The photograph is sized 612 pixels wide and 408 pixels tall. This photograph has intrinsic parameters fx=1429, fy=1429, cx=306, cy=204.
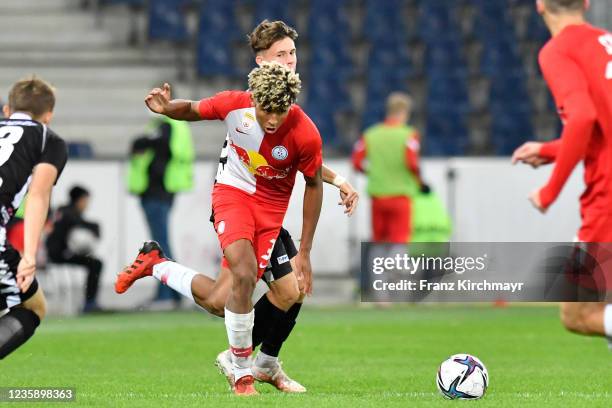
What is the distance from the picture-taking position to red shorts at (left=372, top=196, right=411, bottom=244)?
15688mm

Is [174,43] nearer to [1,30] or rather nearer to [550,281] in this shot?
[1,30]

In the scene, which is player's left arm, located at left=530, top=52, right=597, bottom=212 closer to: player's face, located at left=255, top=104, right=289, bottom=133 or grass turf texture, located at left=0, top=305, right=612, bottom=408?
grass turf texture, located at left=0, top=305, right=612, bottom=408

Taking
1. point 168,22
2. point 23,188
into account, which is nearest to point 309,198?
point 23,188

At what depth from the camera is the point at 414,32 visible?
20.9m

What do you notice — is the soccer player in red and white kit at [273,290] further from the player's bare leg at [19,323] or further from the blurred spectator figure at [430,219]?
the blurred spectator figure at [430,219]

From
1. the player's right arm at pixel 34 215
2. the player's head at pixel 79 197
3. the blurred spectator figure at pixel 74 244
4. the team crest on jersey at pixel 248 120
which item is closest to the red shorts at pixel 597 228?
the team crest on jersey at pixel 248 120

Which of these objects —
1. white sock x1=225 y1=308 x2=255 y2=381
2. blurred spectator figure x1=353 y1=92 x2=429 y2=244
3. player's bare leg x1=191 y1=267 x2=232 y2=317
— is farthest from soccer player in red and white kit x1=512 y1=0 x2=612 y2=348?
blurred spectator figure x1=353 y1=92 x2=429 y2=244

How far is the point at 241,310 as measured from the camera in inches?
288

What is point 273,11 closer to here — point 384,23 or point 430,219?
point 384,23

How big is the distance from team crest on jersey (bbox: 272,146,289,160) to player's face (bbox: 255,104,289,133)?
13 cm

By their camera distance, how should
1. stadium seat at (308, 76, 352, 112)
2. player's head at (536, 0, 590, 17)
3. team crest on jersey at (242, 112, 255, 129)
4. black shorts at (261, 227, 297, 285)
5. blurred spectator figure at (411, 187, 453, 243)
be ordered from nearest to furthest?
player's head at (536, 0, 590, 17)
team crest on jersey at (242, 112, 255, 129)
black shorts at (261, 227, 297, 285)
blurred spectator figure at (411, 187, 453, 243)
stadium seat at (308, 76, 352, 112)

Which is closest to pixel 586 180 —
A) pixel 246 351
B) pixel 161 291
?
pixel 246 351

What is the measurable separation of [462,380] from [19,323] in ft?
7.22

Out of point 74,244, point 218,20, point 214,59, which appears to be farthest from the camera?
point 218,20
